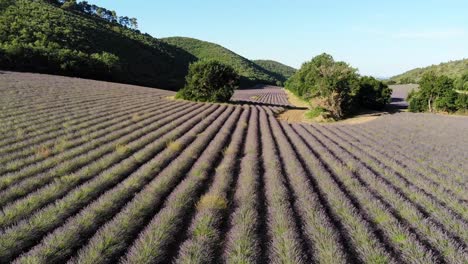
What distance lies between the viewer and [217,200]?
631 cm

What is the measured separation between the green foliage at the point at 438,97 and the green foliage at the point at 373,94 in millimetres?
3503

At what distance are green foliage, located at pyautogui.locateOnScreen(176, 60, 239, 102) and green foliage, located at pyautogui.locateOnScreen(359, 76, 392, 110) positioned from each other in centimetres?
1660

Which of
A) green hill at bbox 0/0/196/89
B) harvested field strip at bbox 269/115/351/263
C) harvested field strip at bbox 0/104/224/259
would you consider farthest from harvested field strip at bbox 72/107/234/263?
green hill at bbox 0/0/196/89

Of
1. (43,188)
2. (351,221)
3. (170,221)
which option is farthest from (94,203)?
(351,221)

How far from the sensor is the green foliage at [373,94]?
3872 cm

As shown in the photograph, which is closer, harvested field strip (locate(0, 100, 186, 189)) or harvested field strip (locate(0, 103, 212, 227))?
harvested field strip (locate(0, 103, 212, 227))

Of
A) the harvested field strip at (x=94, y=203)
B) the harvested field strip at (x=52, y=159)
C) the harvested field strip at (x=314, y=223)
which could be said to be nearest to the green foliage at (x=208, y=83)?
the harvested field strip at (x=52, y=159)

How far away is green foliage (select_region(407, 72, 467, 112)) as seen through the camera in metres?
33.3

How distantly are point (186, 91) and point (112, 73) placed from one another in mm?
21814

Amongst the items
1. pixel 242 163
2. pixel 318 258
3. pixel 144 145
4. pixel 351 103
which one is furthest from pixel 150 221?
pixel 351 103

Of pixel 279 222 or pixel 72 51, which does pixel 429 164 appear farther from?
pixel 72 51

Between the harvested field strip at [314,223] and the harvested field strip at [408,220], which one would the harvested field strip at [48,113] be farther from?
the harvested field strip at [408,220]

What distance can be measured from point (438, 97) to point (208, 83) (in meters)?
24.8

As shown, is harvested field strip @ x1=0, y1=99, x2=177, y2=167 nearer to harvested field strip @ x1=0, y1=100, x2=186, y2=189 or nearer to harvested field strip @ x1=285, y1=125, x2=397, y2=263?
harvested field strip @ x1=0, y1=100, x2=186, y2=189
